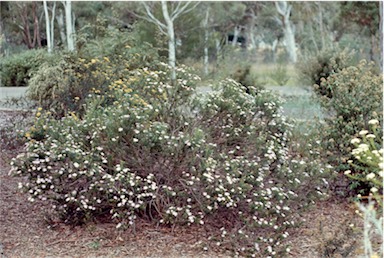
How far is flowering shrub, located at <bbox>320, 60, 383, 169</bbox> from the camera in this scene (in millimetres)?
3104

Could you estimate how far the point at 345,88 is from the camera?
3.13 meters

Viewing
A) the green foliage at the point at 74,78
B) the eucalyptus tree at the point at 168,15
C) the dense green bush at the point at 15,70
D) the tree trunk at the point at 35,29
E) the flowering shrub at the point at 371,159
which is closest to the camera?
the flowering shrub at the point at 371,159

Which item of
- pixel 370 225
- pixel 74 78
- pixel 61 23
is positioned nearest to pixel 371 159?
pixel 370 225

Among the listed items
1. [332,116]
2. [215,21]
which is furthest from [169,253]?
[215,21]

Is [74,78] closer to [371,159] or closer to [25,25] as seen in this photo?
[371,159]

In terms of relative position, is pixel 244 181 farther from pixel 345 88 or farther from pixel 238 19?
pixel 238 19

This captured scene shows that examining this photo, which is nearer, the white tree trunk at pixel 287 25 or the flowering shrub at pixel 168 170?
the flowering shrub at pixel 168 170

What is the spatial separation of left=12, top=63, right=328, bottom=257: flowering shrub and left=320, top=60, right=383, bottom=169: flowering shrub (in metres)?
0.49

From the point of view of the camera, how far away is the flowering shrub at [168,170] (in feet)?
7.82

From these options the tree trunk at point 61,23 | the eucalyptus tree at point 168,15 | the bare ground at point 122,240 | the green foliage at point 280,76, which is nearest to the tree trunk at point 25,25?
the tree trunk at point 61,23

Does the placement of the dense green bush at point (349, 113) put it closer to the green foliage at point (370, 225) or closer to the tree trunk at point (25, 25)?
the green foliage at point (370, 225)

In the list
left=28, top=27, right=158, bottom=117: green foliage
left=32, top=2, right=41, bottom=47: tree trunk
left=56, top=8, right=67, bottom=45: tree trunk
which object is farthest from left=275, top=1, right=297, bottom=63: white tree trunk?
left=28, top=27, right=158, bottom=117: green foliage

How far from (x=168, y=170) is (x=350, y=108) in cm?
123

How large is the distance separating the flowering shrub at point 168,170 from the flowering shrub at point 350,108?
1.62 ft
